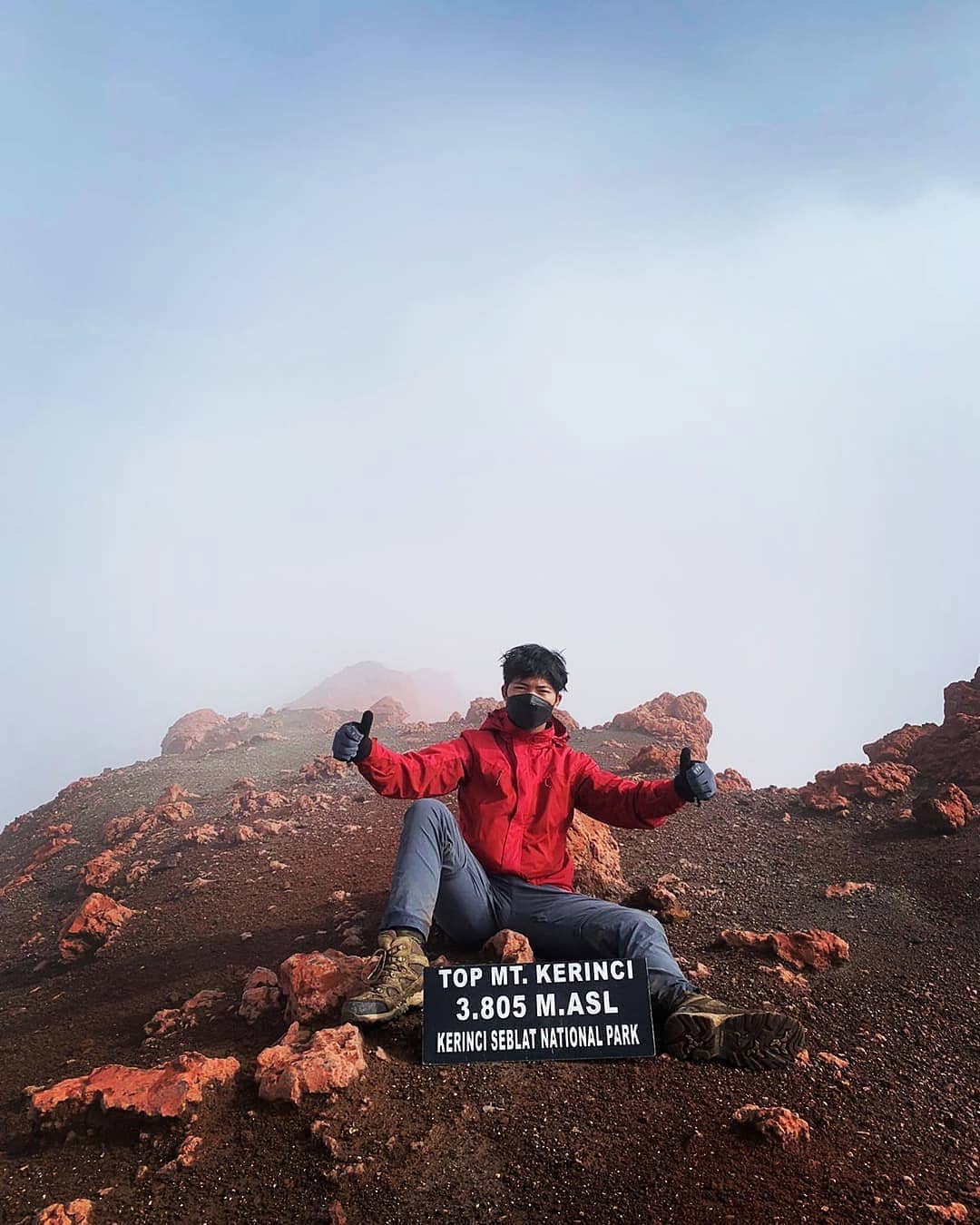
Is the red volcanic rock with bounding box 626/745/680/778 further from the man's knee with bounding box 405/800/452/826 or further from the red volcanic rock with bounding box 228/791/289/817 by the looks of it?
the man's knee with bounding box 405/800/452/826

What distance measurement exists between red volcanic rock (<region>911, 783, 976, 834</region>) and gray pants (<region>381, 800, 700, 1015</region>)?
19.5ft

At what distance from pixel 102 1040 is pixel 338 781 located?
998 centimetres

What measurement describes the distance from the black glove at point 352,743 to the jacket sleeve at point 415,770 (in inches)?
2.2

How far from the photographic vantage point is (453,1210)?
8.77ft

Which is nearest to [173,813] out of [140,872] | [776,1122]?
[140,872]

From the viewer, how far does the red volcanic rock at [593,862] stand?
6871mm

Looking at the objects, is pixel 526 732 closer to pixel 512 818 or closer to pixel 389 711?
pixel 512 818

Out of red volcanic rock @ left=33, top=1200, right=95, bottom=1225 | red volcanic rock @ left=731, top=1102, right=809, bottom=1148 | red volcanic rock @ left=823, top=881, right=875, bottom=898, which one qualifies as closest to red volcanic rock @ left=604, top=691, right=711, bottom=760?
red volcanic rock @ left=823, top=881, right=875, bottom=898

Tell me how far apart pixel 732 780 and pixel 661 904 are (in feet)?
31.9

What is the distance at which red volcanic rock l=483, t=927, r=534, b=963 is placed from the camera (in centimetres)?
427

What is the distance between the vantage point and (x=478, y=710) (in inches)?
896

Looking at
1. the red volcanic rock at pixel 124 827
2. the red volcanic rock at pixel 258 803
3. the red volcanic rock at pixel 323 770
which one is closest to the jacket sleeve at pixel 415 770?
the red volcanic rock at pixel 258 803

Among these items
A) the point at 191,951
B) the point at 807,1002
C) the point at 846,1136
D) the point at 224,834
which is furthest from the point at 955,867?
the point at 224,834

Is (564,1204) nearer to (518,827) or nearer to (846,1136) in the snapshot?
(846,1136)
